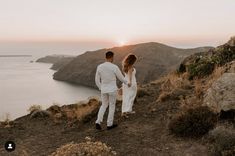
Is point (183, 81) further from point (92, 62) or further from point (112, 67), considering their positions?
point (92, 62)

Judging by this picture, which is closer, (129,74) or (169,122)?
(169,122)

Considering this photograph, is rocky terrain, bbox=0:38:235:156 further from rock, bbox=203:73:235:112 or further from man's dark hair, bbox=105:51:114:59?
man's dark hair, bbox=105:51:114:59

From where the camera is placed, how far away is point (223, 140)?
28.1ft


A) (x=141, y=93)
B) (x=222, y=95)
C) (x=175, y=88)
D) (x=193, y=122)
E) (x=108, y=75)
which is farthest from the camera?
(x=141, y=93)

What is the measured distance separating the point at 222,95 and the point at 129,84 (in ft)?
9.49

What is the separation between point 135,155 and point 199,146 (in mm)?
1565

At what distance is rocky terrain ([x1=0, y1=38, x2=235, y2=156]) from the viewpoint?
8.88 metres

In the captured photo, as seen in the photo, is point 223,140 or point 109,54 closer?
point 223,140

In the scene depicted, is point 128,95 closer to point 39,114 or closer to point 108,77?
point 108,77

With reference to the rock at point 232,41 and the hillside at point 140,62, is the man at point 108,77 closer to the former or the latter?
the rock at point 232,41

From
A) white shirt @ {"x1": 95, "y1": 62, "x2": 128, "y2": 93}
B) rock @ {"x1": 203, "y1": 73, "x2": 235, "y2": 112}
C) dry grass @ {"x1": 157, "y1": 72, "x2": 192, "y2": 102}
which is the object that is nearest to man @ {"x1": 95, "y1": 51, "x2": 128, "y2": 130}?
white shirt @ {"x1": 95, "y1": 62, "x2": 128, "y2": 93}

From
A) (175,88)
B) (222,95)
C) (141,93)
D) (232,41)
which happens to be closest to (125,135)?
(222,95)

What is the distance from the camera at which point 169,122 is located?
416 inches

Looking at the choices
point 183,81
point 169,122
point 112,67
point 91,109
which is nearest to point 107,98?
point 112,67
